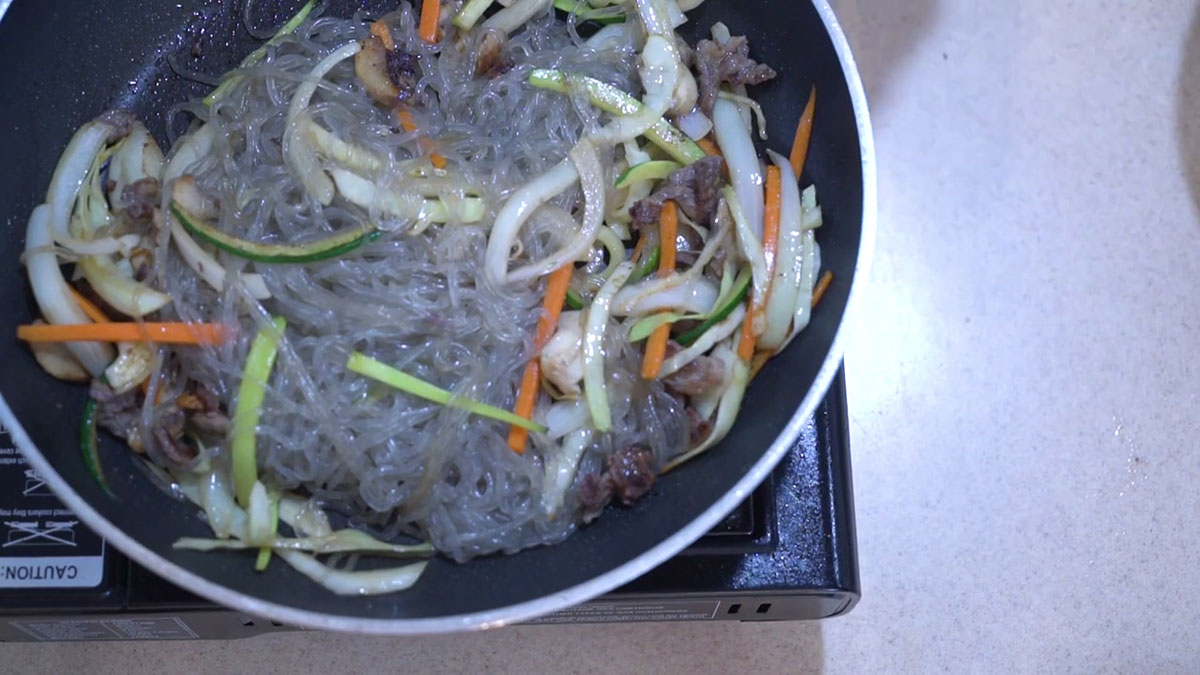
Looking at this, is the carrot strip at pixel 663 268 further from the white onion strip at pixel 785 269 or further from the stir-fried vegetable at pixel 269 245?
the stir-fried vegetable at pixel 269 245

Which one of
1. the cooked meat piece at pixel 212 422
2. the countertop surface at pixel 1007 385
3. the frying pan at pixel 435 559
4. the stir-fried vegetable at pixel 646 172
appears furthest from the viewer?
the countertop surface at pixel 1007 385

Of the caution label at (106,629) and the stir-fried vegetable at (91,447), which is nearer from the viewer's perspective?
the stir-fried vegetable at (91,447)

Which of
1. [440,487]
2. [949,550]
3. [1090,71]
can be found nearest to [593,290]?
[440,487]

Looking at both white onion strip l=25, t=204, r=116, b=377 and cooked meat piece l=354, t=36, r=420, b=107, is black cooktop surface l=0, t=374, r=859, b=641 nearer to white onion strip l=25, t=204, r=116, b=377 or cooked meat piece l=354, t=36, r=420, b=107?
white onion strip l=25, t=204, r=116, b=377

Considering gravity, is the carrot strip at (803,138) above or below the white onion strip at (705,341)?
above

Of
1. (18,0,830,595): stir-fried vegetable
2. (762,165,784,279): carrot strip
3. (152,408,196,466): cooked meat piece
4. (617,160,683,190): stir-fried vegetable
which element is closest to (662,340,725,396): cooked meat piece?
(18,0,830,595): stir-fried vegetable

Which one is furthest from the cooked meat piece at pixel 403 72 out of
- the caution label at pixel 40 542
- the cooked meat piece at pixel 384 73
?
the caution label at pixel 40 542

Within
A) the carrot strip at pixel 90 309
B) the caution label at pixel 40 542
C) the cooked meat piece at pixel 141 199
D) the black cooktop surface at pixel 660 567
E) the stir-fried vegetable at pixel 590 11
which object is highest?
the cooked meat piece at pixel 141 199
